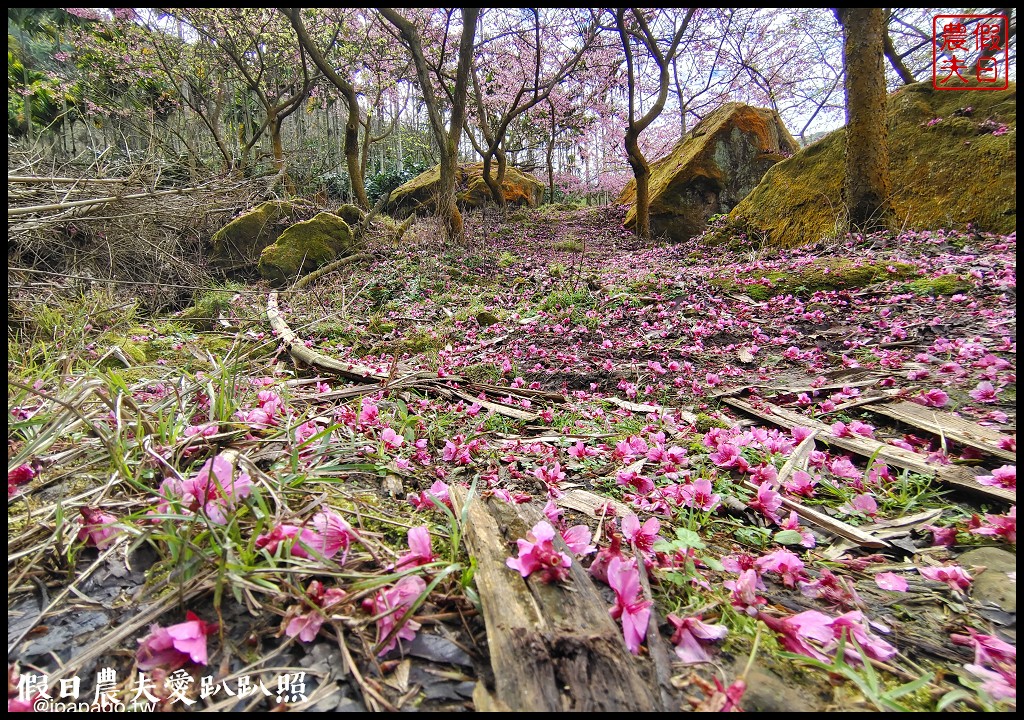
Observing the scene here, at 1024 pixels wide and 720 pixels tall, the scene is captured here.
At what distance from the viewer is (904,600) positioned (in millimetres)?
1132

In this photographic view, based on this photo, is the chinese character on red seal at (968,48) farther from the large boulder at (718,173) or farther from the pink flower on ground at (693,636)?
the pink flower on ground at (693,636)

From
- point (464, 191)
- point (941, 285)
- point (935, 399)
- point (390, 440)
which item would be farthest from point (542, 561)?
point (464, 191)

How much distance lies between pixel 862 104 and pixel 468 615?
7.41m

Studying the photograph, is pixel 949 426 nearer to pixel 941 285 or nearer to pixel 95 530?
pixel 941 285

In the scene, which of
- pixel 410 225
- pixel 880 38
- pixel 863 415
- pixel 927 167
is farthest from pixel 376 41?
Result: pixel 863 415

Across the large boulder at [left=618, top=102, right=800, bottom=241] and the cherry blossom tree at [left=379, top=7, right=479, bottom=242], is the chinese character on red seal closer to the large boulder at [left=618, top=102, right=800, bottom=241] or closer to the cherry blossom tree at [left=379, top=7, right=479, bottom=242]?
the large boulder at [left=618, top=102, right=800, bottom=241]

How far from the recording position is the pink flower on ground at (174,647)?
75cm

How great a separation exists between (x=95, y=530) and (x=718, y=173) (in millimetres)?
12379

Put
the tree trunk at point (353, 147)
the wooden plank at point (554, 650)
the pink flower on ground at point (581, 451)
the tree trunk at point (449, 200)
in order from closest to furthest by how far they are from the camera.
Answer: the wooden plank at point (554, 650) < the pink flower on ground at point (581, 451) < the tree trunk at point (449, 200) < the tree trunk at point (353, 147)

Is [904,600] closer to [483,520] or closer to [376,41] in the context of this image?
[483,520]

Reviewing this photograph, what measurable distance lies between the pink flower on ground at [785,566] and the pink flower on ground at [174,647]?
128cm

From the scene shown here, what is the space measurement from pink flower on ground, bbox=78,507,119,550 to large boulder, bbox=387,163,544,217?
1177 cm

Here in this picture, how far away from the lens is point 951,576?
114 cm

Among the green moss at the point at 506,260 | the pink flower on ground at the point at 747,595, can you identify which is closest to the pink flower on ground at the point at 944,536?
the pink flower on ground at the point at 747,595
